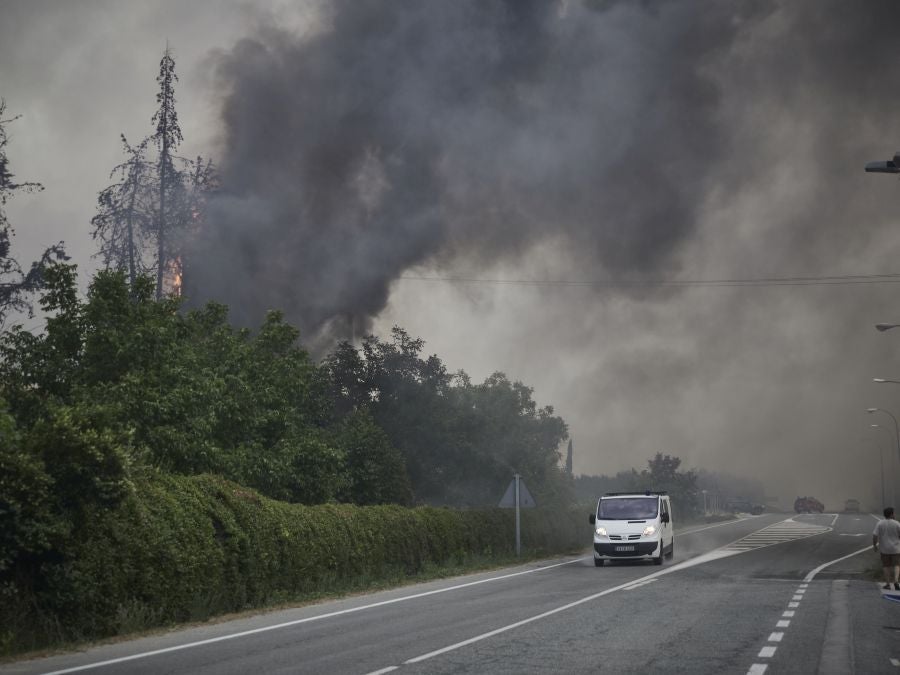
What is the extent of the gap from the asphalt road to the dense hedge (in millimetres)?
→ 868

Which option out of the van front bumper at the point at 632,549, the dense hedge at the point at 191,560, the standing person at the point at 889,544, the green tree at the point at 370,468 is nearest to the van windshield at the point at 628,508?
the van front bumper at the point at 632,549

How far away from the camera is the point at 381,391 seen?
225 ft

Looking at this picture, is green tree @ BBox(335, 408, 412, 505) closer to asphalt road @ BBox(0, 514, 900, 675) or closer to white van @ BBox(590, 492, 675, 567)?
white van @ BBox(590, 492, 675, 567)

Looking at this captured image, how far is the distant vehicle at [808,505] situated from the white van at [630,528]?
9386 cm

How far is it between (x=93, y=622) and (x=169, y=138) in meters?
46.3

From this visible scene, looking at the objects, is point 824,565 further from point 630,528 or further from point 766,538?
point 766,538

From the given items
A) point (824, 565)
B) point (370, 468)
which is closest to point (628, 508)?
point (824, 565)

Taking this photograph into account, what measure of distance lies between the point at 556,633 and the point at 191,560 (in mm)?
6386

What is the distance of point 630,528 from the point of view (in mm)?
30562

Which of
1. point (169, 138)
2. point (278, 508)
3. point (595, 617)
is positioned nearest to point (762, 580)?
point (595, 617)

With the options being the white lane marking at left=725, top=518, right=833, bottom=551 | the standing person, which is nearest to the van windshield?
the standing person

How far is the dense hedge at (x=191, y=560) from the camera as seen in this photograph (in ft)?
44.2

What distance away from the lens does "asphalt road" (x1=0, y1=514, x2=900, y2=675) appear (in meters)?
11.2

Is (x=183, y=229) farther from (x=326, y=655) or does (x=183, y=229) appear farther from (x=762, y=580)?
(x=326, y=655)
